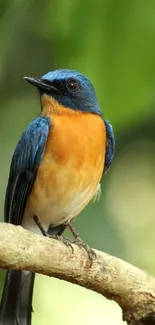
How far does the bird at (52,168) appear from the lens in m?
3.87

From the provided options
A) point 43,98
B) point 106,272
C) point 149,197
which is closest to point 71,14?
point 43,98

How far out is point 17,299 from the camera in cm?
392

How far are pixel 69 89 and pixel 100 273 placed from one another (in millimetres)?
1221

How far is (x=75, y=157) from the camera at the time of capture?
3891 millimetres

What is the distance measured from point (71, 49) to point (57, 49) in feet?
0.64

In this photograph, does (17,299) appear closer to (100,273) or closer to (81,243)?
(81,243)

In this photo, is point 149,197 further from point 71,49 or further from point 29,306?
point 71,49

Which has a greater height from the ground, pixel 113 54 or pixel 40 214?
pixel 113 54

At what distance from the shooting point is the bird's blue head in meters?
3.99

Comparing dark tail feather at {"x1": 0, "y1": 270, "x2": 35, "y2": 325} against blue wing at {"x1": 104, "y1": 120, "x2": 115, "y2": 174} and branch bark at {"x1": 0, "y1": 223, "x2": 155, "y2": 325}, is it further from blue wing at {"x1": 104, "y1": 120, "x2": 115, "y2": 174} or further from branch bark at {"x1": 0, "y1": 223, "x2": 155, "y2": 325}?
blue wing at {"x1": 104, "y1": 120, "x2": 115, "y2": 174}

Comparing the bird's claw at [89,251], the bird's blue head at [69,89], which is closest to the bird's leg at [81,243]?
the bird's claw at [89,251]

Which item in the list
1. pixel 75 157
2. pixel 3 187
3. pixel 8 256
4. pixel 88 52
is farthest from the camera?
pixel 3 187

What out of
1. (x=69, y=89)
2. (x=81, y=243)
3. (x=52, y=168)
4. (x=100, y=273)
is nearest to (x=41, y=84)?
(x=69, y=89)

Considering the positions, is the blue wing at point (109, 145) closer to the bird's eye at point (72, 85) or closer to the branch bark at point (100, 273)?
the bird's eye at point (72, 85)
